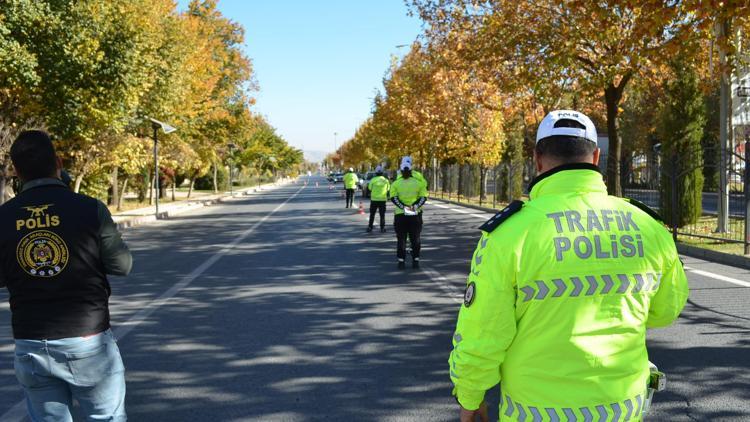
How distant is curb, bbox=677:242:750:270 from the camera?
12250 mm

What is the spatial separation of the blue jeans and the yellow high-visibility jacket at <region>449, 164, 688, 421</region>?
1667mm

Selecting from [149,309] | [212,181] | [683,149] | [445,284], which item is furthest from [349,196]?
[212,181]

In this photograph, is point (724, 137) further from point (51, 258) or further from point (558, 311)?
point (51, 258)

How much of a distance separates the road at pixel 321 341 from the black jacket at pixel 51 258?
194 centimetres

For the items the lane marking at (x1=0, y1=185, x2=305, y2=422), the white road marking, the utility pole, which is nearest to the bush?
the lane marking at (x1=0, y1=185, x2=305, y2=422)

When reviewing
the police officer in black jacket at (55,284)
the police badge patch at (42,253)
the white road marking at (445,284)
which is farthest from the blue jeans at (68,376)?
the white road marking at (445,284)

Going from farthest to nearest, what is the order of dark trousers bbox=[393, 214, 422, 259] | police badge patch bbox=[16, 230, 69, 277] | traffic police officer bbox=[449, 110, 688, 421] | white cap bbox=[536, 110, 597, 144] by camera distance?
1. dark trousers bbox=[393, 214, 422, 259]
2. police badge patch bbox=[16, 230, 69, 277]
3. white cap bbox=[536, 110, 597, 144]
4. traffic police officer bbox=[449, 110, 688, 421]

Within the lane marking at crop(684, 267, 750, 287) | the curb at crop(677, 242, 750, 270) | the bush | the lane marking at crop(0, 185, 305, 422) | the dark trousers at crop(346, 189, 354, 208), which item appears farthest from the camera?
the bush

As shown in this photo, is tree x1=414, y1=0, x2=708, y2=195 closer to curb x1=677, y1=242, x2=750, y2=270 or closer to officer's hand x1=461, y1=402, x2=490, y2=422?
curb x1=677, y1=242, x2=750, y2=270

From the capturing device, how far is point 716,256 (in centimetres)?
1304

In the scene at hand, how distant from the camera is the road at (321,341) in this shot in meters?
5.02

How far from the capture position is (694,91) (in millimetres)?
19984

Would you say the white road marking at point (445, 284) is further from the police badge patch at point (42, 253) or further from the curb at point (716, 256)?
the police badge patch at point (42, 253)

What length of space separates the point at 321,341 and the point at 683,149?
619 inches
